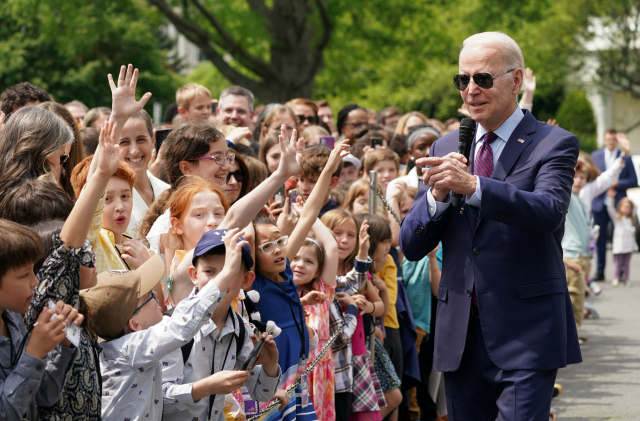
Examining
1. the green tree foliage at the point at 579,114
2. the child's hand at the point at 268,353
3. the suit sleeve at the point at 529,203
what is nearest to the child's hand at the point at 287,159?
the child's hand at the point at 268,353

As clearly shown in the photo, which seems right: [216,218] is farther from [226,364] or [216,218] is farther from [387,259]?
[387,259]

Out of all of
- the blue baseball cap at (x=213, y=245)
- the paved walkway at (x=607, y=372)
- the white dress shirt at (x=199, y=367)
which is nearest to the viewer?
the white dress shirt at (x=199, y=367)

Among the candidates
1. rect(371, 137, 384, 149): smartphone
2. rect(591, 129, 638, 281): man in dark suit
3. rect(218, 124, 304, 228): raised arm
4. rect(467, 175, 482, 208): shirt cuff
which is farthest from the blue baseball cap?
rect(591, 129, 638, 281): man in dark suit

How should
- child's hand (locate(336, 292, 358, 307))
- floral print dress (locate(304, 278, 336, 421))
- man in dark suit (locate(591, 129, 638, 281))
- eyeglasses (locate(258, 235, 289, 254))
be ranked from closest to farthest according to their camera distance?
1. eyeglasses (locate(258, 235, 289, 254))
2. floral print dress (locate(304, 278, 336, 421))
3. child's hand (locate(336, 292, 358, 307))
4. man in dark suit (locate(591, 129, 638, 281))

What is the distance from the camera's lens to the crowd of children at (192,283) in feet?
9.34

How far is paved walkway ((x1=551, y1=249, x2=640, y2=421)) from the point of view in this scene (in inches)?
270

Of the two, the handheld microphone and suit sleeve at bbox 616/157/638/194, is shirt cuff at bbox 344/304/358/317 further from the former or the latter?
suit sleeve at bbox 616/157/638/194

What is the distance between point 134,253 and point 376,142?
4.52 metres

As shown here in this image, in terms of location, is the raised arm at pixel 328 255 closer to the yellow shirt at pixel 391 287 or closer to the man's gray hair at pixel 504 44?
the yellow shirt at pixel 391 287

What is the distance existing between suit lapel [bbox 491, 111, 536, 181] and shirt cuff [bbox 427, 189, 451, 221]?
0.26 meters

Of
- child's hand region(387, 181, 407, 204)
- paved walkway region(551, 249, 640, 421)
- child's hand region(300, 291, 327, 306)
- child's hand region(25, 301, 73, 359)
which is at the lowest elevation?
paved walkway region(551, 249, 640, 421)

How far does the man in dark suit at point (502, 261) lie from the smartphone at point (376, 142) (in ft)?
13.9

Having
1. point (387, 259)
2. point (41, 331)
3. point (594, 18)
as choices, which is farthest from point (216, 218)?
point (594, 18)

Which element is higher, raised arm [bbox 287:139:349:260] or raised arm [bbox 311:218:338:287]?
raised arm [bbox 287:139:349:260]
